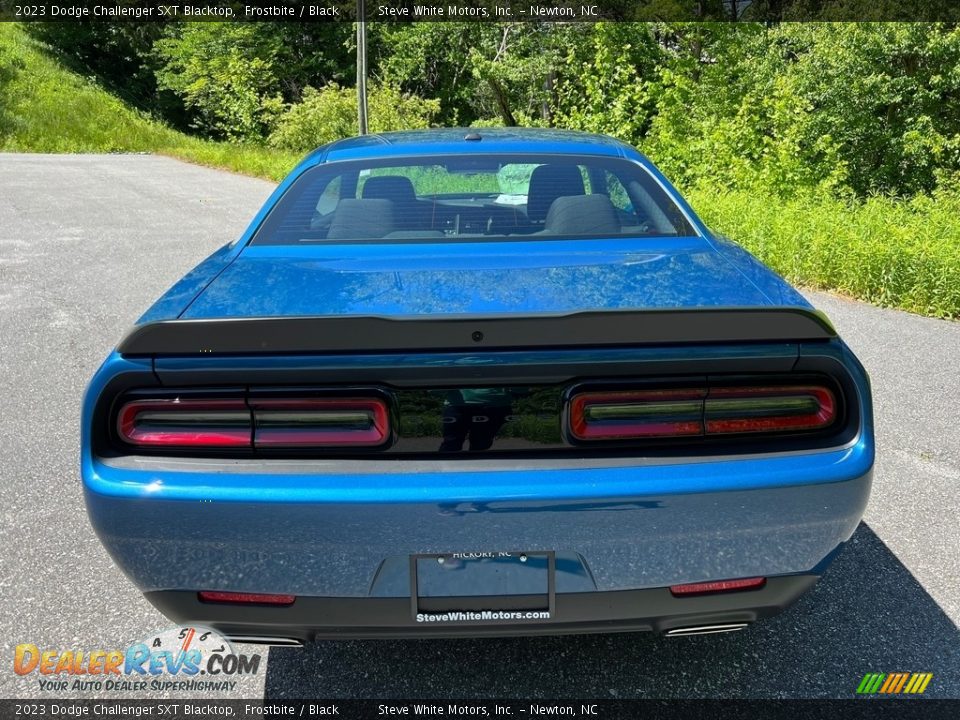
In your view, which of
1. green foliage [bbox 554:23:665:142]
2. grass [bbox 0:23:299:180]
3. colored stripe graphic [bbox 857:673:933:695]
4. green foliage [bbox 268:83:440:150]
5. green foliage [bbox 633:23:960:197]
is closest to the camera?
colored stripe graphic [bbox 857:673:933:695]

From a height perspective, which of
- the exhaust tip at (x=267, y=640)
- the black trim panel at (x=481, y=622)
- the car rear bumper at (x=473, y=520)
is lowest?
the exhaust tip at (x=267, y=640)

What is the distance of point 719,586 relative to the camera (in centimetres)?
190

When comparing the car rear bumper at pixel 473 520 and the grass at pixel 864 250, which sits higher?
the car rear bumper at pixel 473 520

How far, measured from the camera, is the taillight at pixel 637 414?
1812mm

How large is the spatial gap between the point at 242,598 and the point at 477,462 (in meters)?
0.65

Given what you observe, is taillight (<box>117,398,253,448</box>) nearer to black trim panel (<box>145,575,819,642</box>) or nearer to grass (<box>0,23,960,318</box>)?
black trim panel (<box>145,575,819,642</box>)

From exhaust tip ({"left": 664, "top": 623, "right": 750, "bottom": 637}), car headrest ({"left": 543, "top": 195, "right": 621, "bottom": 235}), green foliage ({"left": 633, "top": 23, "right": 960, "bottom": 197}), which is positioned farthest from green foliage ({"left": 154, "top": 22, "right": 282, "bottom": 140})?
exhaust tip ({"left": 664, "top": 623, "right": 750, "bottom": 637})

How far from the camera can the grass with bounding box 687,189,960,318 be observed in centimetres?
671

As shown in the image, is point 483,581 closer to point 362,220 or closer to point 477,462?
point 477,462

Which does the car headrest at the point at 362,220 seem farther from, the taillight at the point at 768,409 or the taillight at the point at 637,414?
the taillight at the point at 768,409

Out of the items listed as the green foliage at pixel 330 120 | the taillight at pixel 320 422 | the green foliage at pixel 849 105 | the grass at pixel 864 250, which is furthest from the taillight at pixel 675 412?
the green foliage at pixel 330 120

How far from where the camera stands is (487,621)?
184cm

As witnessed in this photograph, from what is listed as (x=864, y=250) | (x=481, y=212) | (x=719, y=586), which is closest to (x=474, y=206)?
(x=481, y=212)

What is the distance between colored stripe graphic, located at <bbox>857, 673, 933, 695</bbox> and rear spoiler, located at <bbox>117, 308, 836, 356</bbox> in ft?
3.69
